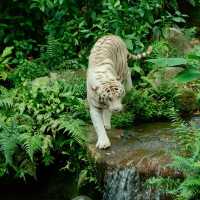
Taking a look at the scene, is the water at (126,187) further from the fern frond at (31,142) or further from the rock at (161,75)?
the rock at (161,75)

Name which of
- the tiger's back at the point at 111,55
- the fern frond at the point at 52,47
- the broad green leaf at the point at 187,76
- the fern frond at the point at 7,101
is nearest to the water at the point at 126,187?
the tiger's back at the point at 111,55

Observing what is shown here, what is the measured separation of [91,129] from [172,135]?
1045 mm

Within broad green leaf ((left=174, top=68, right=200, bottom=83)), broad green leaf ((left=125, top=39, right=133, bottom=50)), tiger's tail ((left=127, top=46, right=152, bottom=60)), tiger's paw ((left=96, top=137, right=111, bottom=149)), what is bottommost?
tiger's paw ((left=96, top=137, right=111, bottom=149))

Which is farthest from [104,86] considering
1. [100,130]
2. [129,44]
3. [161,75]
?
[129,44]

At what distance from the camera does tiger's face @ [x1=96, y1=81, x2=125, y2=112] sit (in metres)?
7.30

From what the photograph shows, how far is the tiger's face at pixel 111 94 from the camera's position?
7297 mm

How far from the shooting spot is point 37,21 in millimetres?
11242

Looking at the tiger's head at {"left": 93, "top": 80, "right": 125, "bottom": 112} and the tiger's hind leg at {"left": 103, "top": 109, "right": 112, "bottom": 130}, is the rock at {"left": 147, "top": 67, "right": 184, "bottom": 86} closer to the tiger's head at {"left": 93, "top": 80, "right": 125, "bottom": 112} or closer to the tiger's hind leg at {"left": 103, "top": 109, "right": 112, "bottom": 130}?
the tiger's hind leg at {"left": 103, "top": 109, "right": 112, "bottom": 130}

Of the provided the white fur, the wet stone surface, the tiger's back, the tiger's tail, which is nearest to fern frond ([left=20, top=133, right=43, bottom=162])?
the wet stone surface

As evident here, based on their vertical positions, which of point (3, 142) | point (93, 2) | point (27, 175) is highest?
point (93, 2)

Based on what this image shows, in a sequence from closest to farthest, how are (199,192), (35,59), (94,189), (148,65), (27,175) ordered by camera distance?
(199,192), (94,189), (27,175), (148,65), (35,59)

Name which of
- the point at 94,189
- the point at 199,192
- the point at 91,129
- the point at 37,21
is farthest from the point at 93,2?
the point at 199,192

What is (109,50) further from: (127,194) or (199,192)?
(199,192)

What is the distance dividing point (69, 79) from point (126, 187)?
280 cm
